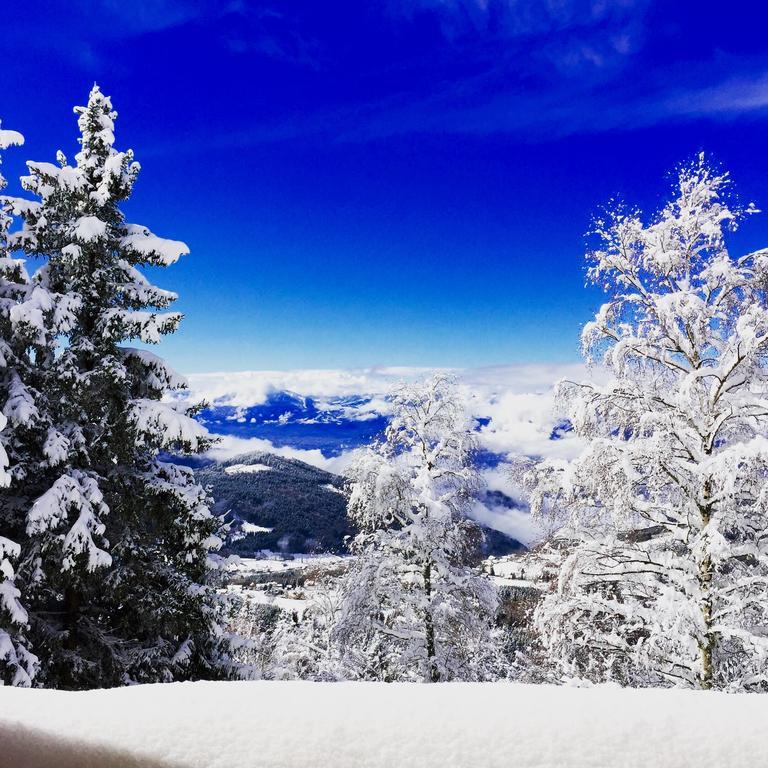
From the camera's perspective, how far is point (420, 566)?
12.8 metres

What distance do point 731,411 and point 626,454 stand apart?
140cm

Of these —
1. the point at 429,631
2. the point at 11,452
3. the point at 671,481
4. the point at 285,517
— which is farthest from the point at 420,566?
the point at 285,517

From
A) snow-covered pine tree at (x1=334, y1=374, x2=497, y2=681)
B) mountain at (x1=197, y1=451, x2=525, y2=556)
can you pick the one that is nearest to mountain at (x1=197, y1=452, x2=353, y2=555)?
mountain at (x1=197, y1=451, x2=525, y2=556)

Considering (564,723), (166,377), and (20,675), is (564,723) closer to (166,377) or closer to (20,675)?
(20,675)

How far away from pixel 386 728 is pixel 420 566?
12.1m

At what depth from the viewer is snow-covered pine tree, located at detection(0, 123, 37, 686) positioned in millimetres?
6051

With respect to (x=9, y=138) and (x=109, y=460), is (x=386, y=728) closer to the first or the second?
(x=109, y=460)

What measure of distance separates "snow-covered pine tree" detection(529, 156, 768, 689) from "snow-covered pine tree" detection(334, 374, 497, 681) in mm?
4787

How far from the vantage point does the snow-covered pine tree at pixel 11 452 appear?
238 inches

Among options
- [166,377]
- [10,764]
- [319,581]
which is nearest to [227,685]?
[10,764]

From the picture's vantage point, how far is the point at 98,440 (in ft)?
25.4

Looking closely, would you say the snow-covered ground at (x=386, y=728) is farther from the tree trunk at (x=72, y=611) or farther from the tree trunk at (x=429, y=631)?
the tree trunk at (x=429, y=631)

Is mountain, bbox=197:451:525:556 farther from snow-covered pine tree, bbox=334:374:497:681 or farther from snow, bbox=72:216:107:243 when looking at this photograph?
snow, bbox=72:216:107:243

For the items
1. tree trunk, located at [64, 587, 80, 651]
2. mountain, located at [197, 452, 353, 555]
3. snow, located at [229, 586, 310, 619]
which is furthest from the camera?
mountain, located at [197, 452, 353, 555]
